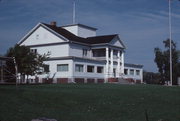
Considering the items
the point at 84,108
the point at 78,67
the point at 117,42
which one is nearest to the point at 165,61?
the point at 117,42

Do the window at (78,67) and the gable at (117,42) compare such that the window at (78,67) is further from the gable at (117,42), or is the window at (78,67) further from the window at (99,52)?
the gable at (117,42)

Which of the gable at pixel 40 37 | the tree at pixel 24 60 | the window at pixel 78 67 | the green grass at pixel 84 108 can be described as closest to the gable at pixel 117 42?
the window at pixel 78 67

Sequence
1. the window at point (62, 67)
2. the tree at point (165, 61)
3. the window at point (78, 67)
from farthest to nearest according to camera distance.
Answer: the tree at point (165, 61), the window at point (78, 67), the window at point (62, 67)

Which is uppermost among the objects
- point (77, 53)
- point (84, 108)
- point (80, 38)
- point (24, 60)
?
point (80, 38)

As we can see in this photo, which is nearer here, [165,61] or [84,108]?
[84,108]

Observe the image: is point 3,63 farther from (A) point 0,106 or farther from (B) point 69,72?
(A) point 0,106

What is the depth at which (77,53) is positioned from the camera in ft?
182

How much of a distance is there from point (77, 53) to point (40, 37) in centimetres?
743

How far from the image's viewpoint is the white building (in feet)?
166

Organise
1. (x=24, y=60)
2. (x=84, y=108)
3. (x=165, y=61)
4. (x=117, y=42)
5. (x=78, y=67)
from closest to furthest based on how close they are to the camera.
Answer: (x=84, y=108) → (x=24, y=60) → (x=78, y=67) → (x=117, y=42) → (x=165, y=61)

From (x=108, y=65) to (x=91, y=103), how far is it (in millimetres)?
41191

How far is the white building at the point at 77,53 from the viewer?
50716 millimetres

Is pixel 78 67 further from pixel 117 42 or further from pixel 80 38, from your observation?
pixel 117 42

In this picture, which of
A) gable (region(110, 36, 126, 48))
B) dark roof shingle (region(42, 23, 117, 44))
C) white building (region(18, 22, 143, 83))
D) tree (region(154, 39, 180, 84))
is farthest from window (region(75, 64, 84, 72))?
tree (region(154, 39, 180, 84))
